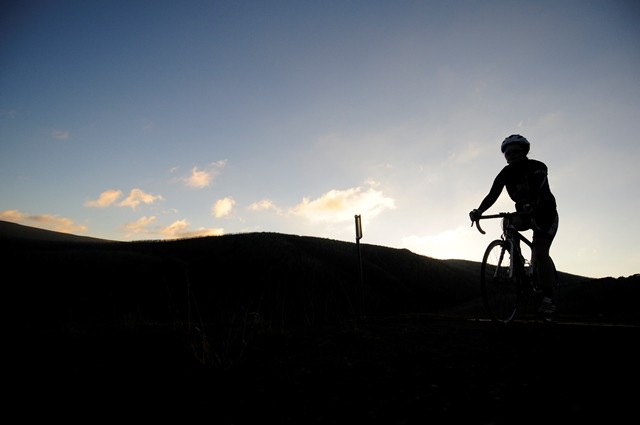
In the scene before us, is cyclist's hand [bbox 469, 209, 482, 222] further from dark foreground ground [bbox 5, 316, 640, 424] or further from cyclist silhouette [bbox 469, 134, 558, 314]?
dark foreground ground [bbox 5, 316, 640, 424]

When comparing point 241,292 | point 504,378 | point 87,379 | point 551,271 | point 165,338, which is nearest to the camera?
point 504,378

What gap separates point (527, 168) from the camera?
562 cm

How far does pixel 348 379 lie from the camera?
8.43 feet

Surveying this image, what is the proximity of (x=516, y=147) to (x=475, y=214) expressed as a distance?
1244mm

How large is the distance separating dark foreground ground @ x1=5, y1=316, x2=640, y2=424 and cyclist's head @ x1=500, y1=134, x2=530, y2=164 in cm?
271

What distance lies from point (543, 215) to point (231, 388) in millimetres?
5104

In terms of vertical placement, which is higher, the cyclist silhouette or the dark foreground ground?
the cyclist silhouette

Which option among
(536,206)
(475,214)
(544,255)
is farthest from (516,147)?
(544,255)

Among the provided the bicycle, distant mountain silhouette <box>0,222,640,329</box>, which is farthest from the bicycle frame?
distant mountain silhouette <box>0,222,640,329</box>

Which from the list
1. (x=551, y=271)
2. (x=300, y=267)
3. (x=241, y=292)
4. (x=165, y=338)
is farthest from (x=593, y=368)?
(x=300, y=267)

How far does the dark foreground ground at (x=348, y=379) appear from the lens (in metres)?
1.99

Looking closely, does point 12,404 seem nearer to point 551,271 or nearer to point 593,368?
point 593,368

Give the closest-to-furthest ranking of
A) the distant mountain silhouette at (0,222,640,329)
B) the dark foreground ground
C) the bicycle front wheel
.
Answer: the dark foreground ground → the bicycle front wheel → the distant mountain silhouette at (0,222,640,329)

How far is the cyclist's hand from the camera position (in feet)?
18.4
